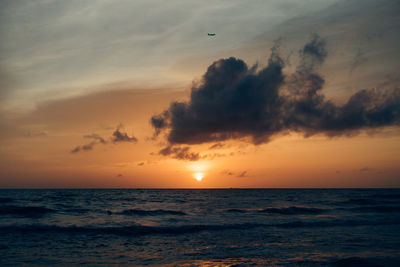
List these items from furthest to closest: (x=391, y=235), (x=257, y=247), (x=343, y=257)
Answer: (x=391, y=235)
(x=257, y=247)
(x=343, y=257)

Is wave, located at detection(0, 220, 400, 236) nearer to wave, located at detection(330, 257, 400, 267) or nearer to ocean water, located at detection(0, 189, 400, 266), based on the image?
ocean water, located at detection(0, 189, 400, 266)

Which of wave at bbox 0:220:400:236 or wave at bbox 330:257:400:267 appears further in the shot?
wave at bbox 0:220:400:236

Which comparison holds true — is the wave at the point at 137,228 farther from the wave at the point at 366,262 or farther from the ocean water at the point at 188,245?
the wave at the point at 366,262

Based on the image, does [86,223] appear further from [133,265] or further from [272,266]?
[272,266]

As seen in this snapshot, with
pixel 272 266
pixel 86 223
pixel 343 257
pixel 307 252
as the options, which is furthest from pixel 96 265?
pixel 86 223

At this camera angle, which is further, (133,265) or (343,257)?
(343,257)

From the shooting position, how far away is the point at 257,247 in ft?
67.3

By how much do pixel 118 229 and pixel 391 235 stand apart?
23872mm

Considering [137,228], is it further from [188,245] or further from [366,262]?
[366,262]

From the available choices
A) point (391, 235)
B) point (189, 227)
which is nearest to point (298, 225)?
point (391, 235)

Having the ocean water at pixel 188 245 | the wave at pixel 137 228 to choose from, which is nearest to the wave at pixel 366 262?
the ocean water at pixel 188 245

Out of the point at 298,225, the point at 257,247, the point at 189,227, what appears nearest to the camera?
the point at 257,247

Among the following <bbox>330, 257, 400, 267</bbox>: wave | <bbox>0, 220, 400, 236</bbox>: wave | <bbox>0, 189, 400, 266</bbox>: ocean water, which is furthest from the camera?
<bbox>0, 220, 400, 236</bbox>: wave

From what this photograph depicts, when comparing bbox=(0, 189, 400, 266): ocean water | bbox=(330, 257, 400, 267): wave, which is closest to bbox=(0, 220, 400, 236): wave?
bbox=(0, 189, 400, 266): ocean water
